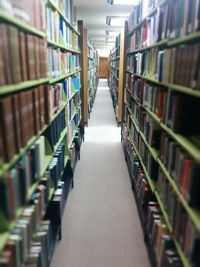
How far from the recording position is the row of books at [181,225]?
134cm

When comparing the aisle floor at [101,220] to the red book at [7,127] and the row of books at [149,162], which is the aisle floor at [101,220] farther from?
the red book at [7,127]

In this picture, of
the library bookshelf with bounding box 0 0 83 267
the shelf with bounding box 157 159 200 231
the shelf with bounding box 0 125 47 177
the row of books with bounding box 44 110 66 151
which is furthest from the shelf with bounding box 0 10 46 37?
the shelf with bounding box 157 159 200 231

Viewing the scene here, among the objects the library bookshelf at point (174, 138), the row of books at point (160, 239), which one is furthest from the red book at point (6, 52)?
the row of books at point (160, 239)

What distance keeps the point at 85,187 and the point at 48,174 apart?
4.49ft

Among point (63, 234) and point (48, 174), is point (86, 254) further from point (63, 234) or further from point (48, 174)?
point (48, 174)

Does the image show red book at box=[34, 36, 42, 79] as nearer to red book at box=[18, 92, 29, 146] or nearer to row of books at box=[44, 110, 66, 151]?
red book at box=[18, 92, 29, 146]

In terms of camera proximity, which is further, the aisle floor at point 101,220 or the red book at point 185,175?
the aisle floor at point 101,220

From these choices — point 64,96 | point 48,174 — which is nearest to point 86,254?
point 48,174

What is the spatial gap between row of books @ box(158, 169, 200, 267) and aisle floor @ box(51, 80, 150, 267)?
66 cm

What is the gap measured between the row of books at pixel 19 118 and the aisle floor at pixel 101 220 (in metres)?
1.20

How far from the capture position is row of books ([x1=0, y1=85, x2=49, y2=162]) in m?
1.16

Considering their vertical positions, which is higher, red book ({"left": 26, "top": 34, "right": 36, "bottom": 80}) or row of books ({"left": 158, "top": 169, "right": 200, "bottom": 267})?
red book ({"left": 26, "top": 34, "right": 36, "bottom": 80})

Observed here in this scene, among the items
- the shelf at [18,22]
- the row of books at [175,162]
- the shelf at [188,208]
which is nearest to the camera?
the shelf at [18,22]

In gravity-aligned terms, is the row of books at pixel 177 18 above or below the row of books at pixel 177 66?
above
